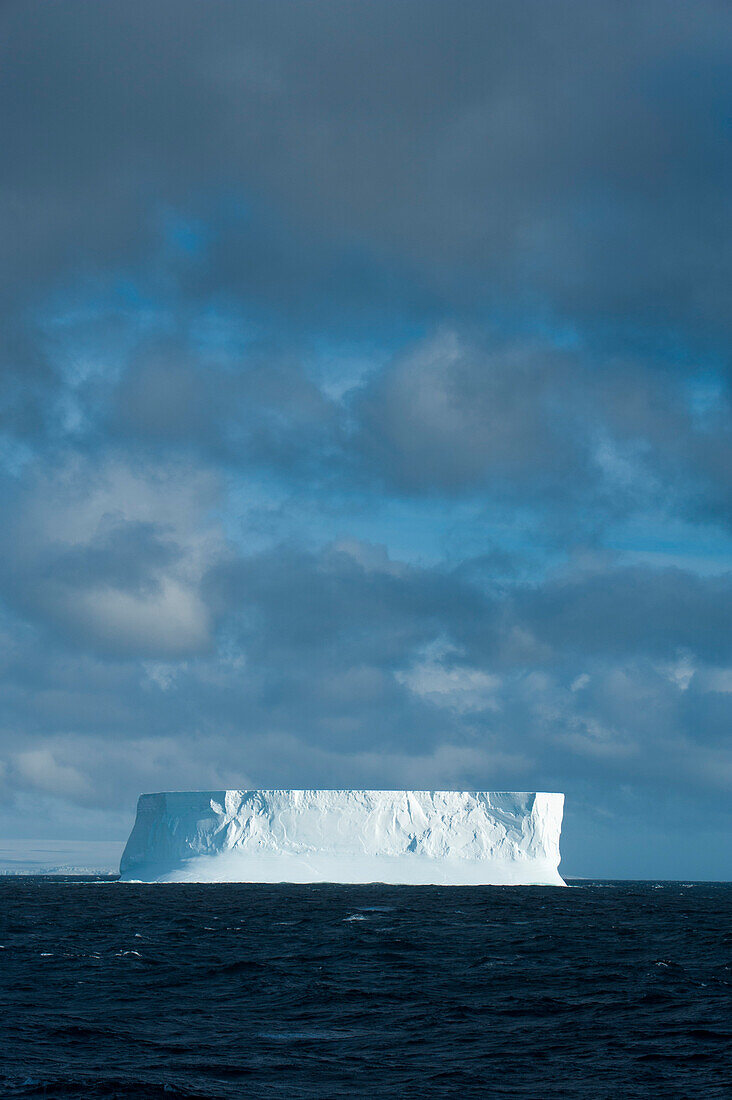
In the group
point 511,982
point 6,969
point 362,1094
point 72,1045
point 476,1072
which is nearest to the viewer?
point 362,1094

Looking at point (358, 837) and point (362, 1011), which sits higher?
point (358, 837)

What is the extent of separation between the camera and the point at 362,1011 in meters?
13.3

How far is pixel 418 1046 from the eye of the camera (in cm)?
1111

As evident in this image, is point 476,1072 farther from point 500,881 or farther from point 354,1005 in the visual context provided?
point 500,881

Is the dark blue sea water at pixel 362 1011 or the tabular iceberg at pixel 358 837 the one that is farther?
the tabular iceberg at pixel 358 837

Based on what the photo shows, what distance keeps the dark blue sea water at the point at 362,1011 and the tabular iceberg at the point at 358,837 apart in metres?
18.0

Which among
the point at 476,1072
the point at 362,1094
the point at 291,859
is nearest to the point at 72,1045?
the point at 362,1094

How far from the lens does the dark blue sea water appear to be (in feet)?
30.7

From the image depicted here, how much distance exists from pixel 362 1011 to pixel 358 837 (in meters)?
32.4

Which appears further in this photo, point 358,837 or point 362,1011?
point 358,837

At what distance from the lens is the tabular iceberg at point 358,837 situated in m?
43.9

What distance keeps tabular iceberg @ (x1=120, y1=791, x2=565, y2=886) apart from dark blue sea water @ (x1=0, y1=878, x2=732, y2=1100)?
1797 centimetres

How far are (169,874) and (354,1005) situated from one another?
32.5 m

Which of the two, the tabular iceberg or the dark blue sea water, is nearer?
the dark blue sea water
